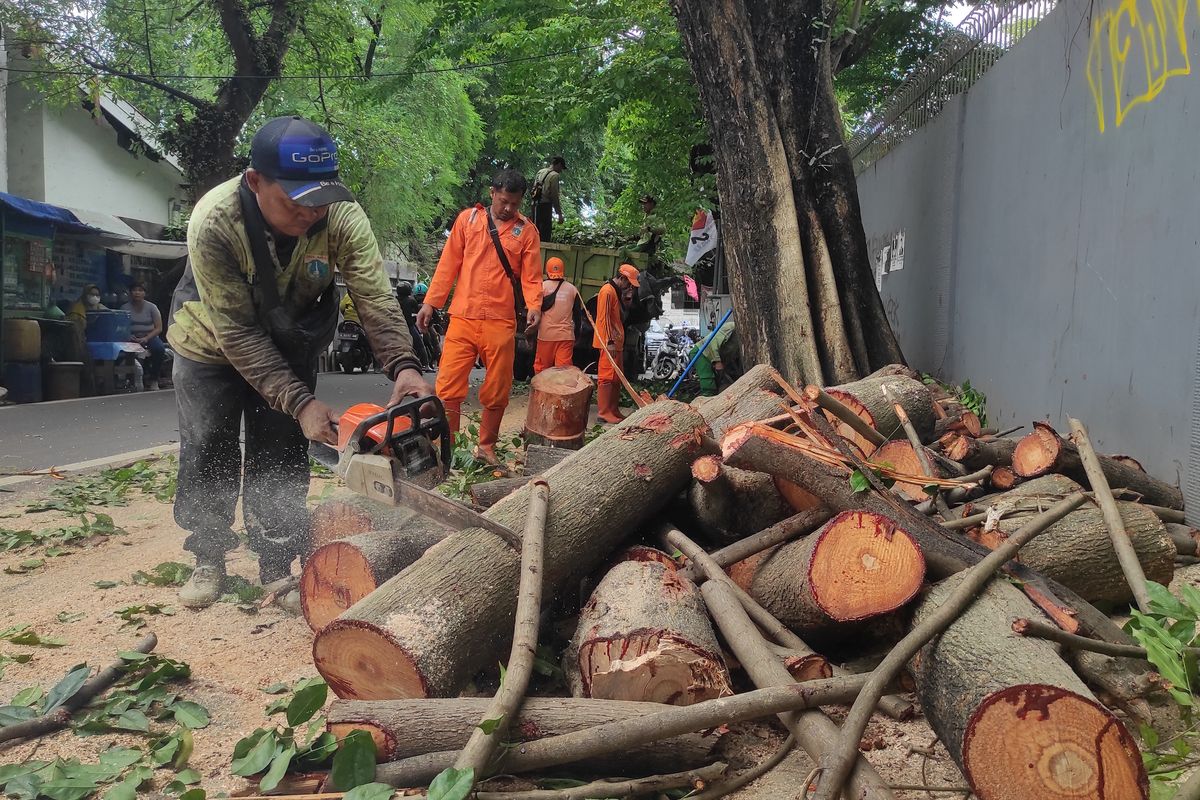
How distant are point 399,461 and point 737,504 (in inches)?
52.9

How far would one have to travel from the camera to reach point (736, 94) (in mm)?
6391

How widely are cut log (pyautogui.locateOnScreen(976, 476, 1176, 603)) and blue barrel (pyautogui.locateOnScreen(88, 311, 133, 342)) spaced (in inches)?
533

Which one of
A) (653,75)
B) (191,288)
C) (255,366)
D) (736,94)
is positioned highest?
(653,75)

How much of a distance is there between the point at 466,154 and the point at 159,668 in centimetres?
2511

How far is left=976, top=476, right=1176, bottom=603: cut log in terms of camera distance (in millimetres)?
2980

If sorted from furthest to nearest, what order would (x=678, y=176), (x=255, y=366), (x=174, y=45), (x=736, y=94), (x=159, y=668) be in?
(x=174, y=45)
(x=678, y=176)
(x=736, y=94)
(x=255, y=366)
(x=159, y=668)

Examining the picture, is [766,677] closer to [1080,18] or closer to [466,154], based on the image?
[1080,18]

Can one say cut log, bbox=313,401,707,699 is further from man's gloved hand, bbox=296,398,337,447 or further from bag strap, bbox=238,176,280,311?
bag strap, bbox=238,176,280,311

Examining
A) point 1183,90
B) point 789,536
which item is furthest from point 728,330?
point 789,536

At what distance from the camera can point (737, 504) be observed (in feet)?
11.3

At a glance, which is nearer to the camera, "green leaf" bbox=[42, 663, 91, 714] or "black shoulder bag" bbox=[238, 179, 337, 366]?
"green leaf" bbox=[42, 663, 91, 714]

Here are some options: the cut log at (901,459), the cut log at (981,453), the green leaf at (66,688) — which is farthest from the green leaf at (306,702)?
the cut log at (981,453)

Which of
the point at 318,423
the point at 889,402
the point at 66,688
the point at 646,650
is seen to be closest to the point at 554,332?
the point at 889,402

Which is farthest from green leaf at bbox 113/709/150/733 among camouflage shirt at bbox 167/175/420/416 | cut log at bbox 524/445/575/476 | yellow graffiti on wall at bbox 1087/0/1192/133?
yellow graffiti on wall at bbox 1087/0/1192/133
